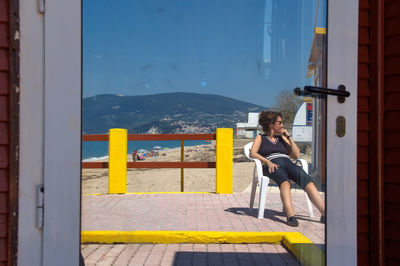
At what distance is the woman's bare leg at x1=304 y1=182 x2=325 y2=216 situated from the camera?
168 centimetres

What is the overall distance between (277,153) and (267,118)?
15.0 inches

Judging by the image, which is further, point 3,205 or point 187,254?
point 187,254

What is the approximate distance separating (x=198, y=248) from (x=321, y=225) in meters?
1.56

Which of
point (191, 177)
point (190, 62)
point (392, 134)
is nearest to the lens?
point (392, 134)

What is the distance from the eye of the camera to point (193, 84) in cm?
786

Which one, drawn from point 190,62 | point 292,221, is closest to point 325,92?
point 292,221

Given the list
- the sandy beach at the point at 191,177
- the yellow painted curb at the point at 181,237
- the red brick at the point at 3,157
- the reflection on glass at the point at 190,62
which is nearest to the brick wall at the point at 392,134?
the reflection on glass at the point at 190,62

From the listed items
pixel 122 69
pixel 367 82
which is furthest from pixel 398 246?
pixel 122 69

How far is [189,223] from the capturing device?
3.65 m

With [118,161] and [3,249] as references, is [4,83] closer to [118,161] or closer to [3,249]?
[3,249]

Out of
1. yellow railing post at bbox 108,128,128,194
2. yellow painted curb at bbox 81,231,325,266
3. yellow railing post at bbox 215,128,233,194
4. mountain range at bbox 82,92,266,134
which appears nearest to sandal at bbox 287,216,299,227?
yellow painted curb at bbox 81,231,325,266

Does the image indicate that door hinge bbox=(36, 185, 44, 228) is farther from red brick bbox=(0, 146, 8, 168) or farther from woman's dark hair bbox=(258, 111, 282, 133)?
woman's dark hair bbox=(258, 111, 282, 133)

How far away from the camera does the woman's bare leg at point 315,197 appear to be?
5.52ft

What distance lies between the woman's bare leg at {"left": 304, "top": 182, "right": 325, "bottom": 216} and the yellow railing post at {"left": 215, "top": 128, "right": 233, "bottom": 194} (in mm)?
3382
